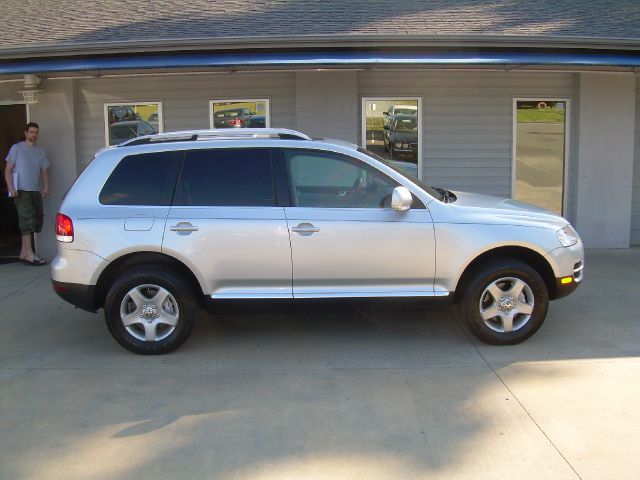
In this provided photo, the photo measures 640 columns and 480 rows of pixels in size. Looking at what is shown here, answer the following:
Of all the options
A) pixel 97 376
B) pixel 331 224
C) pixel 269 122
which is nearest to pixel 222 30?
pixel 269 122

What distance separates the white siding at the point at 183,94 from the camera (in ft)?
33.3

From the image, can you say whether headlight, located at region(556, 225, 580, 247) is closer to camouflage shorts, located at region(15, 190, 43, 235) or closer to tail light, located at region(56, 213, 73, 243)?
tail light, located at region(56, 213, 73, 243)

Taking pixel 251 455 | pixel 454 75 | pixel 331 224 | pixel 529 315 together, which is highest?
pixel 454 75

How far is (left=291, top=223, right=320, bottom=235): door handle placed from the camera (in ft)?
19.5

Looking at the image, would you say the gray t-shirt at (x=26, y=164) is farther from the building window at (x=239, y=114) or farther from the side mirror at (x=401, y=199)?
the side mirror at (x=401, y=199)

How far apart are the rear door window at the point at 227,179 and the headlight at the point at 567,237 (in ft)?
8.04

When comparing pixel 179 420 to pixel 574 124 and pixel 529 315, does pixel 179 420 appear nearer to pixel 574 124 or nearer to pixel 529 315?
pixel 529 315

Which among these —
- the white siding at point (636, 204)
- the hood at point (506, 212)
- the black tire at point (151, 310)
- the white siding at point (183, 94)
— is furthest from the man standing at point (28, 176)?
the white siding at point (636, 204)

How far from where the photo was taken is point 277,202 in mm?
6039

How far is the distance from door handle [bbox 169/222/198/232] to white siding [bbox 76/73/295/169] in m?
4.55

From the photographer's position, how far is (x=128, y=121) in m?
10.4

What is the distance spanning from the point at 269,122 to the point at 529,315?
5.36 meters

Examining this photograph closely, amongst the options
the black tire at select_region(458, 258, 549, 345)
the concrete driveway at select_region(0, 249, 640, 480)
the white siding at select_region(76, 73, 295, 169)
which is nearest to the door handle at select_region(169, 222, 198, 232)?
the concrete driveway at select_region(0, 249, 640, 480)

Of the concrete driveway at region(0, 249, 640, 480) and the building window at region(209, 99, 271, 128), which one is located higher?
the building window at region(209, 99, 271, 128)
